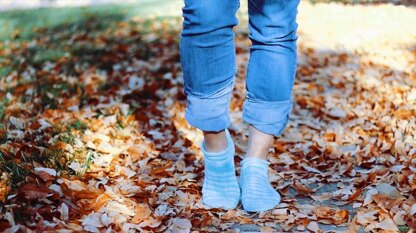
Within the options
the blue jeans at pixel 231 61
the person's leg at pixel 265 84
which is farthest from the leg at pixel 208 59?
the person's leg at pixel 265 84

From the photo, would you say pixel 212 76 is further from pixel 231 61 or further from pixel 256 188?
pixel 256 188

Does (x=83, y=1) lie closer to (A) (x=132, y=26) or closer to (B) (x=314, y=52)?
(A) (x=132, y=26)

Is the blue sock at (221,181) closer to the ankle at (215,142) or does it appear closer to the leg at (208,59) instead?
the ankle at (215,142)

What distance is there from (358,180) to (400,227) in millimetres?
528

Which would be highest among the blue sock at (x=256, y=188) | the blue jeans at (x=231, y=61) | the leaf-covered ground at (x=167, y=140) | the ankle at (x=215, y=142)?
the blue jeans at (x=231, y=61)

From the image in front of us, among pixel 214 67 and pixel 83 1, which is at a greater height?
pixel 214 67

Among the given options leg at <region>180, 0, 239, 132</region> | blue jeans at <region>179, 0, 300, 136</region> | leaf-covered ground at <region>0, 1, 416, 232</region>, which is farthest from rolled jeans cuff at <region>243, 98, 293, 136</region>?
leaf-covered ground at <region>0, 1, 416, 232</region>

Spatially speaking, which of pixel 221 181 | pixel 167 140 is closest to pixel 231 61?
pixel 221 181

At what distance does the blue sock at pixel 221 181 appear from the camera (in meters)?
2.17

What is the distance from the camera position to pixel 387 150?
2.88 meters

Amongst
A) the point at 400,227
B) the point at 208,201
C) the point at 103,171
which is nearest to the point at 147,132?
the point at 103,171

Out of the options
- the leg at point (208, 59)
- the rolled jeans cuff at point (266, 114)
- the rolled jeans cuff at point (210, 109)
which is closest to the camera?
the leg at point (208, 59)

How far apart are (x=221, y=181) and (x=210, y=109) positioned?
0.32m

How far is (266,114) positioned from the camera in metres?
2.12
